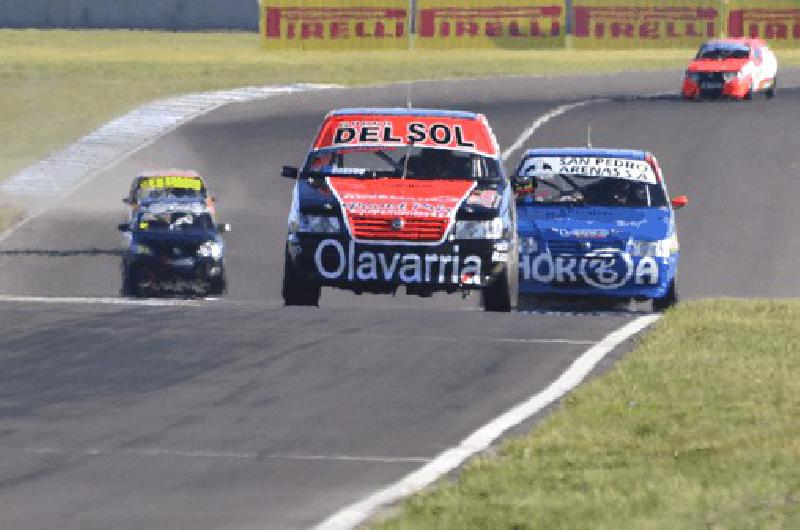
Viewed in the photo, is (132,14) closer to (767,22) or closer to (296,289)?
(767,22)

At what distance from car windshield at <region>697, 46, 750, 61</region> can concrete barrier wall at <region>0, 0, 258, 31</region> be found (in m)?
21.9

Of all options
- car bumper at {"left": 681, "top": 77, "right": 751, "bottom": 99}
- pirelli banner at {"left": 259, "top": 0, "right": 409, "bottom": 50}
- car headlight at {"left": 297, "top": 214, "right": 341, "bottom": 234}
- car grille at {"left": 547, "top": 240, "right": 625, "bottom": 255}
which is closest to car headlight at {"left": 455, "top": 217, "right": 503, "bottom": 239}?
car headlight at {"left": 297, "top": 214, "right": 341, "bottom": 234}

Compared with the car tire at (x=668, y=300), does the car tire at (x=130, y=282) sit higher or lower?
lower

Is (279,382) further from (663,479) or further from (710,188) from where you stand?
(710,188)

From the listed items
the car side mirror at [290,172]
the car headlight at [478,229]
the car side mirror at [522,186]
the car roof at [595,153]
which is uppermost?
the car roof at [595,153]

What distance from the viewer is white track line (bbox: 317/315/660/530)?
878 cm

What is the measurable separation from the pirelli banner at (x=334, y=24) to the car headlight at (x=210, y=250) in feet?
99.2

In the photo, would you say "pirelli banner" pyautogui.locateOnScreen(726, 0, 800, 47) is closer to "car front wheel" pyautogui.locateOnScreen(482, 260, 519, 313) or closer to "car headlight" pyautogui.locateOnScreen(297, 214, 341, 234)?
"car front wheel" pyautogui.locateOnScreen(482, 260, 519, 313)

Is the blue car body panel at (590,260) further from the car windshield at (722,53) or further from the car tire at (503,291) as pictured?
the car windshield at (722,53)

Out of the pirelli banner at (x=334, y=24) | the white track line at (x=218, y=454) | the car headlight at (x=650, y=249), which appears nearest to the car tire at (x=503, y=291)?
the car headlight at (x=650, y=249)

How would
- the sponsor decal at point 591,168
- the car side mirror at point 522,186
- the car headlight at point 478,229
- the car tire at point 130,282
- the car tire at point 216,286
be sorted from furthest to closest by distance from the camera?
the car tire at point 216,286 → the car tire at point 130,282 → the sponsor decal at point 591,168 → the car side mirror at point 522,186 → the car headlight at point 478,229

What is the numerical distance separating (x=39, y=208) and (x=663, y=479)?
24495mm

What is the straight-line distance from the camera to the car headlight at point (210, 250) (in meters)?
25.2

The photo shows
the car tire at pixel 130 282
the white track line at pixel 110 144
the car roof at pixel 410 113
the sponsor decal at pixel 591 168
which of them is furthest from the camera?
the white track line at pixel 110 144
